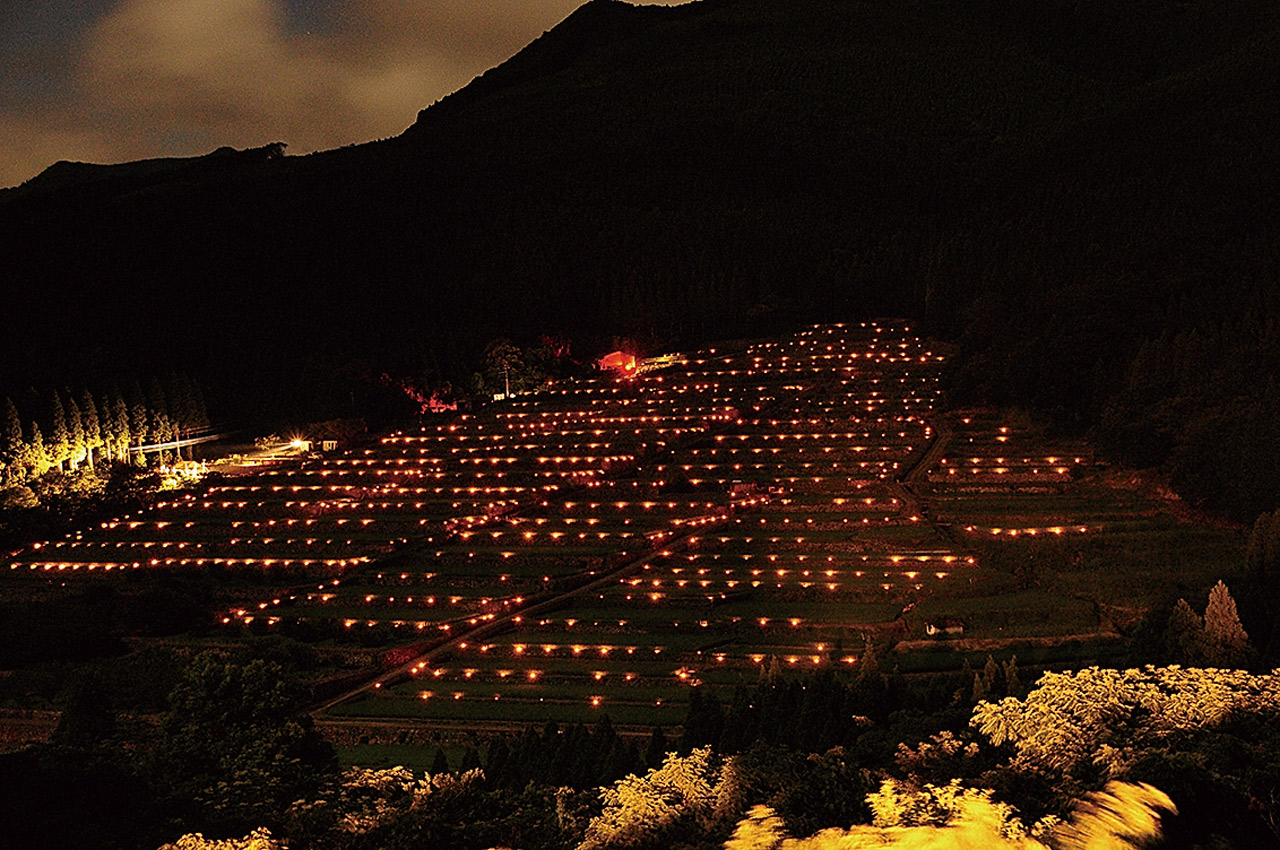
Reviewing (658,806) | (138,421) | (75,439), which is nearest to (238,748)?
(658,806)

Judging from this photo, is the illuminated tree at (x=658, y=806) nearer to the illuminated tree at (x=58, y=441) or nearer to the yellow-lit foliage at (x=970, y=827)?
the yellow-lit foliage at (x=970, y=827)

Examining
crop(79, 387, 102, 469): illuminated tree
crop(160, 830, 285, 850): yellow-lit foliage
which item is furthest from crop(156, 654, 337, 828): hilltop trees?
crop(79, 387, 102, 469): illuminated tree

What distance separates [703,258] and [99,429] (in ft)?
241

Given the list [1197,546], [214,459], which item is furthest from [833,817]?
[214,459]

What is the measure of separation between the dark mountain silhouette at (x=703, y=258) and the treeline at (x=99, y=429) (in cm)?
960

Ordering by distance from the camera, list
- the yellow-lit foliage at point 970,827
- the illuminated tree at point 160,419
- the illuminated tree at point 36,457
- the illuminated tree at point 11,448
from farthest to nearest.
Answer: the illuminated tree at point 160,419 < the illuminated tree at point 36,457 < the illuminated tree at point 11,448 < the yellow-lit foliage at point 970,827

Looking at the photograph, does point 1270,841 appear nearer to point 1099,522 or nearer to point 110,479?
point 1099,522

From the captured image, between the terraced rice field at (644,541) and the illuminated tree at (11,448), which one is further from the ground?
the illuminated tree at (11,448)

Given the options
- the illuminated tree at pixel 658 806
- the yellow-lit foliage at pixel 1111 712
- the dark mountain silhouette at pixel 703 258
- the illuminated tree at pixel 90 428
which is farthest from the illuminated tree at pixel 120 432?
the yellow-lit foliage at pixel 1111 712

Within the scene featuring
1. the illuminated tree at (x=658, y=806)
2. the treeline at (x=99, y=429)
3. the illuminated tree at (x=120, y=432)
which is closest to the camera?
the illuminated tree at (x=658, y=806)

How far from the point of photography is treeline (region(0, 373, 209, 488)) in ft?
262

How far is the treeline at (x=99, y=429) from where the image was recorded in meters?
79.9

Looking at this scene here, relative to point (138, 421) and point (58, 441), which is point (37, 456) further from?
point (138, 421)

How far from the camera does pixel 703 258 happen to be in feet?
454
